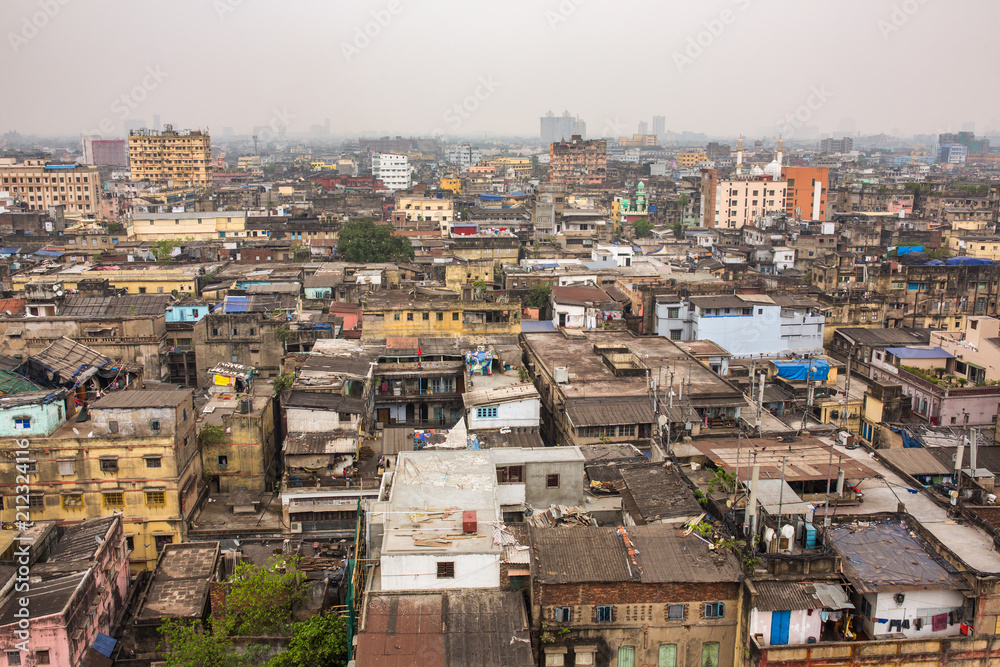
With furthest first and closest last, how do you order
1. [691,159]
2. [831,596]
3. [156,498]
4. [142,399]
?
[691,159] → [142,399] → [156,498] → [831,596]

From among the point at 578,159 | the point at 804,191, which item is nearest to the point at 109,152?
the point at 578,159

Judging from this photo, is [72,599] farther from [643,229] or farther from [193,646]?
[643,229]

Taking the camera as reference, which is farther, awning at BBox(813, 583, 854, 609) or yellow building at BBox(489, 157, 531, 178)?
yellow building at BBox(489, 157, 531, 178)

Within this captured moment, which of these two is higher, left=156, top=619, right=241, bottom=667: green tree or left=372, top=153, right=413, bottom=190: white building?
left=372, top=153, right=413, bottom=190: white building

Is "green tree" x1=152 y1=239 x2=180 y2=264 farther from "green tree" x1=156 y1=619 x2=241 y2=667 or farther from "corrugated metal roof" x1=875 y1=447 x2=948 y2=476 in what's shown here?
"corrugated metal roof" x1=875 y1=447 x2=948 y2=476

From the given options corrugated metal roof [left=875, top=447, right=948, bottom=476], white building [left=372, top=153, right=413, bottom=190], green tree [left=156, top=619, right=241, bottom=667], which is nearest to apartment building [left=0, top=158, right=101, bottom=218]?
white building [left=372, top=153, right=413, bottom=190]

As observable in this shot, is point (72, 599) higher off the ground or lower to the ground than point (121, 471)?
lower

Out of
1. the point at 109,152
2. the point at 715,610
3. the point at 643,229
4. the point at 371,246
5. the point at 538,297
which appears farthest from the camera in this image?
the point at 109,152

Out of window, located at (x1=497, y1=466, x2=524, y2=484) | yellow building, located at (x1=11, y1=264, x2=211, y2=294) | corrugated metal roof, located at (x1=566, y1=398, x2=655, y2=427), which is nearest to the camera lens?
window, located at (x1=497, y1=466, x2=524, y2=484)
